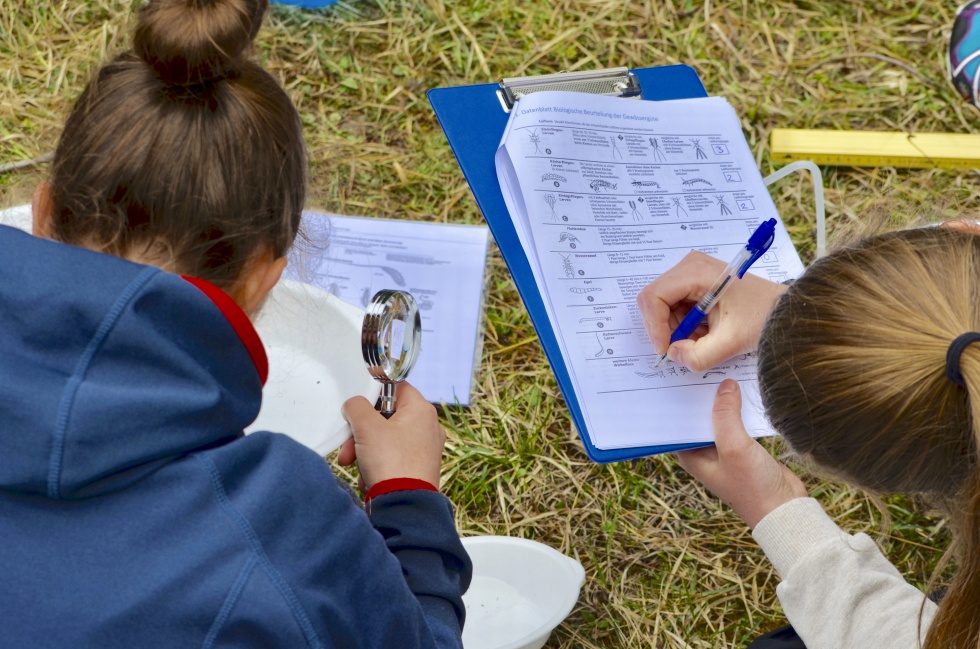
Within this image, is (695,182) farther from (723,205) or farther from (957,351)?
(957,351)

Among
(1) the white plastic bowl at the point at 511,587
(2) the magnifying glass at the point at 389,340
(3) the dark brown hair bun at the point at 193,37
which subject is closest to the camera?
(3) the dark brown hair bun at the point at 193,37

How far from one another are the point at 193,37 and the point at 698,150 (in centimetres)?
63

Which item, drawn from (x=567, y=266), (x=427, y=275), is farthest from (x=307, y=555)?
(x=427, y=275)

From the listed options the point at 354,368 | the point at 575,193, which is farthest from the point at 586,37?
the point at 354,368

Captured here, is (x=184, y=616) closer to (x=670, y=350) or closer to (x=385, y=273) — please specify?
(x=670, y=350)

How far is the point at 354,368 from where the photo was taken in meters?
1.07

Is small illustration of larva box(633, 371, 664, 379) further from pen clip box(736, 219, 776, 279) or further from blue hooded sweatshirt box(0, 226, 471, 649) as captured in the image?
blue hooded sweatshirt box(0, 226, 471, 649)

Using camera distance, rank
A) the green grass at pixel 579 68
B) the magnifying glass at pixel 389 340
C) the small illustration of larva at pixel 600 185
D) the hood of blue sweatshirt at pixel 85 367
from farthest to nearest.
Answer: the green grass at pixel 579 68
the small illustration of larva at pixel 600 185
the magnifying glass at pixel 389 340
the hood of blue sweatshirt at pixel 85 367

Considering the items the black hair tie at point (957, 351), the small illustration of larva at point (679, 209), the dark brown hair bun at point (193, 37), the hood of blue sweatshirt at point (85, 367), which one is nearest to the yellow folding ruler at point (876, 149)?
the small illustration of larva at point (679, 209)

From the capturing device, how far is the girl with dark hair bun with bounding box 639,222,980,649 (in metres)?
0.71

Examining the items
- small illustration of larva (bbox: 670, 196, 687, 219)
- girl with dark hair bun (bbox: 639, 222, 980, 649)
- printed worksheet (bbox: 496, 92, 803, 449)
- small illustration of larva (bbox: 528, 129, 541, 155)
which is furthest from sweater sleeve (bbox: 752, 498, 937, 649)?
small illustration of larva (bbox: 528, 129, 541, 155)

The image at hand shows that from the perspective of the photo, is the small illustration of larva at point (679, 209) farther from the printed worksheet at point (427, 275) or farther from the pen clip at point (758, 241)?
the printed worksheet at point (427, 275)

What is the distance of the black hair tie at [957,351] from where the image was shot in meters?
0.68

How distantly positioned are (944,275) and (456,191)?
0.94 meters
